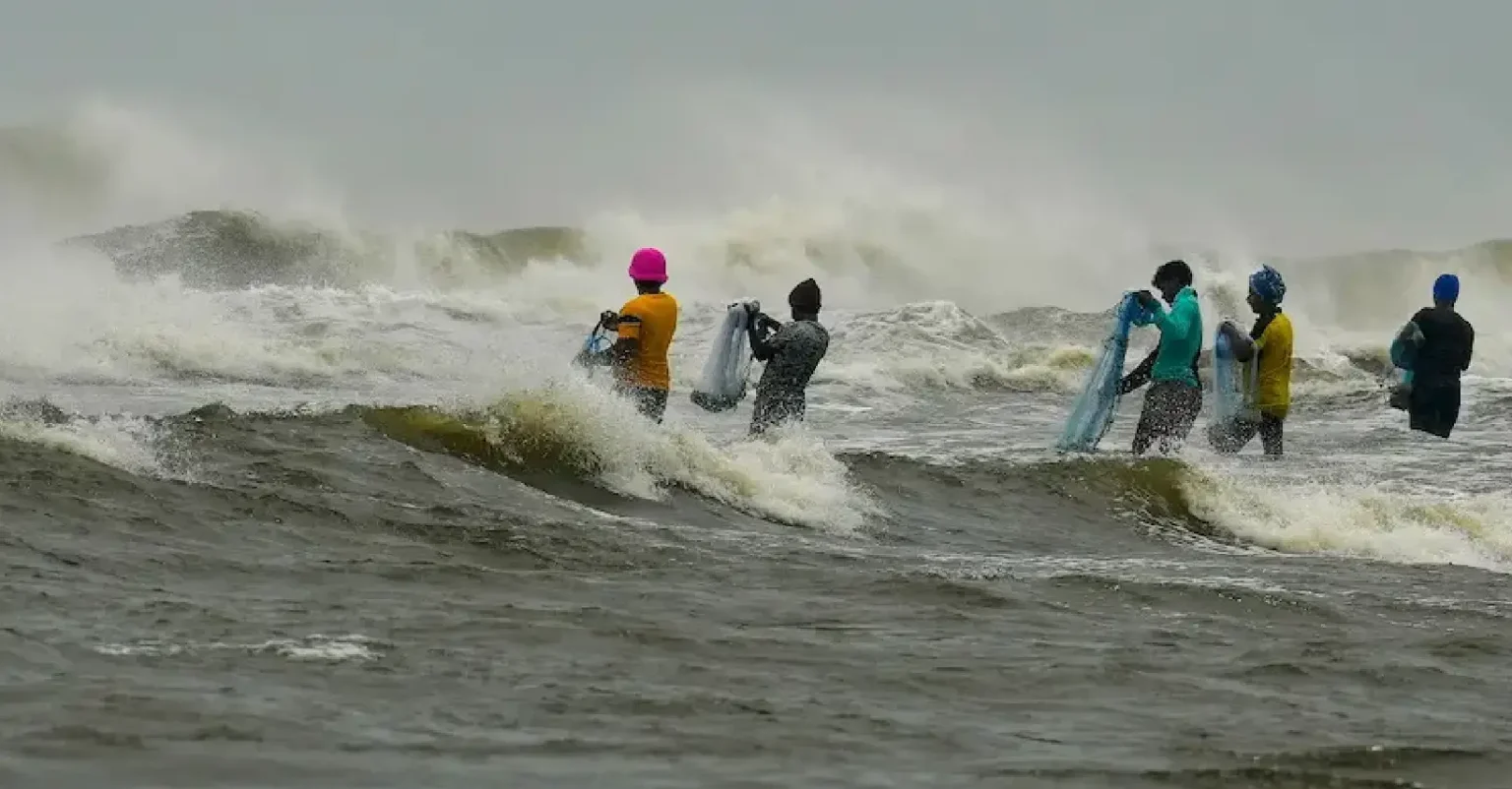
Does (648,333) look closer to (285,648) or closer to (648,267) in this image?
(648,267)

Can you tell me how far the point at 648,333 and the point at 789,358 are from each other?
112cm

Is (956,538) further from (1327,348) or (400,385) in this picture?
(1327,348)

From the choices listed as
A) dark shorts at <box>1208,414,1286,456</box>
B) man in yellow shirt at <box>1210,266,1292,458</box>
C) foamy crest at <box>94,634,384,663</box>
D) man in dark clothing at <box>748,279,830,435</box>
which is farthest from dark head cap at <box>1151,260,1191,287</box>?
foamy crest at <box>94,634,384,663</box>

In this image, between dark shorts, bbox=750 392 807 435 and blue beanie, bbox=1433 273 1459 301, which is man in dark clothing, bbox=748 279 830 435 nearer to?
dark shorts, bbox=750 392 807 435

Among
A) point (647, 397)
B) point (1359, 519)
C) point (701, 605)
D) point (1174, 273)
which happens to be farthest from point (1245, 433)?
point (701, 605)

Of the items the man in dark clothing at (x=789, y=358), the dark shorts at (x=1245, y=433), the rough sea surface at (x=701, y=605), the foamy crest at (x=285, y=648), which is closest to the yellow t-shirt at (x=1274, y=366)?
the dark shorts at (x=1245, y=433)

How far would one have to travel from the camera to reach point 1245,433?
40.4 ft

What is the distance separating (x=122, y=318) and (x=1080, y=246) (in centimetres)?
3146

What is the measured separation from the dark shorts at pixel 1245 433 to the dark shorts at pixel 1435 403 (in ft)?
4.68

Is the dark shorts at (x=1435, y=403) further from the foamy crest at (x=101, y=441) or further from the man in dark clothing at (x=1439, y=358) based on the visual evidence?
the foamy crest at (x=101, y=441)

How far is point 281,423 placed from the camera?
32.4 feet

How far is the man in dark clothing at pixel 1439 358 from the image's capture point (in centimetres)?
1290

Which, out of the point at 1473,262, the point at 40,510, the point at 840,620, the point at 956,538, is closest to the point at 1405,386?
the point at 956,538

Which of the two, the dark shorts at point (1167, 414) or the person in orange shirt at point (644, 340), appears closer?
the person in orange shirt at point (644, 340)
